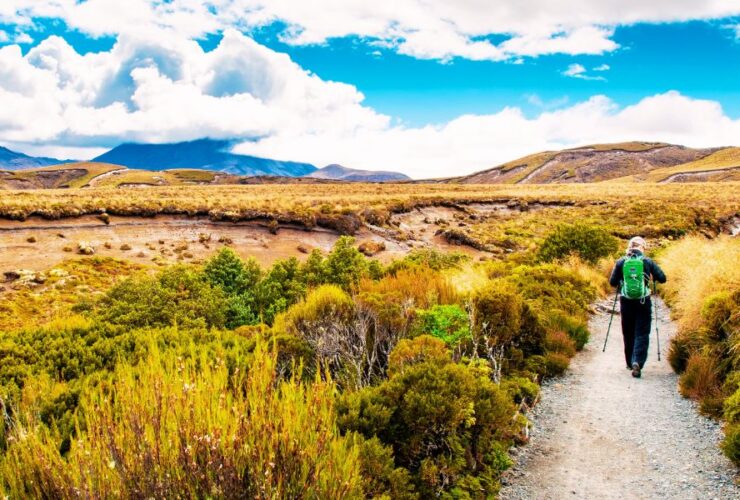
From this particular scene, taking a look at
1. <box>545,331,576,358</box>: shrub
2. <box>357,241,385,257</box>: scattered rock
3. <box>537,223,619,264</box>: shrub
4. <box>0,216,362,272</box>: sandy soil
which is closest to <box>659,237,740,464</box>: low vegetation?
<box>545,331,576,358</box>: shrub

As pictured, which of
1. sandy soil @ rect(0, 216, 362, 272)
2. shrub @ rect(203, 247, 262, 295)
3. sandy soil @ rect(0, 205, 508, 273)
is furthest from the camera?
sandy soil @ rect(0, 205, 508, 273)

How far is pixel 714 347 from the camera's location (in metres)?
7.23

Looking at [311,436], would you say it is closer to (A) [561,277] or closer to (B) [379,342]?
(B) [379,342]

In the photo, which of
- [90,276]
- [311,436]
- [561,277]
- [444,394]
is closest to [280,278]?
[561,277]

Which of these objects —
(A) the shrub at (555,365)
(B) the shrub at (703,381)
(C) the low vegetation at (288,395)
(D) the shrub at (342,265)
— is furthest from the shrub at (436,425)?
(D) the shrub at (342,265)

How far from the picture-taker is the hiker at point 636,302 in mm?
8234

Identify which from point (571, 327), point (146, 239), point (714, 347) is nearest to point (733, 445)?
point (714, 347)

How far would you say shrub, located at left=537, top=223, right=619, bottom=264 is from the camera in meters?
20.7

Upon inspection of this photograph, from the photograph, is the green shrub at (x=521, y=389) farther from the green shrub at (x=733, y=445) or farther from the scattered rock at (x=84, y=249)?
the scattered rock at (x=84, y=249)

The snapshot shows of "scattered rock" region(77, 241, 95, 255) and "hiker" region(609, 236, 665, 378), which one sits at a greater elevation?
"hiker" region(609, 236, 665, 378)

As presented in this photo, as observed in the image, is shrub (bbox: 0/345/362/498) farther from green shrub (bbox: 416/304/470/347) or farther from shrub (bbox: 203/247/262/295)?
shrub (bbox: 203/247/262/295)

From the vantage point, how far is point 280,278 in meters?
15.9

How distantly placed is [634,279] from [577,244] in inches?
519

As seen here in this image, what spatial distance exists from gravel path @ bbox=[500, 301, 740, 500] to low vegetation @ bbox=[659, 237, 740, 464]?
0.82 ft
